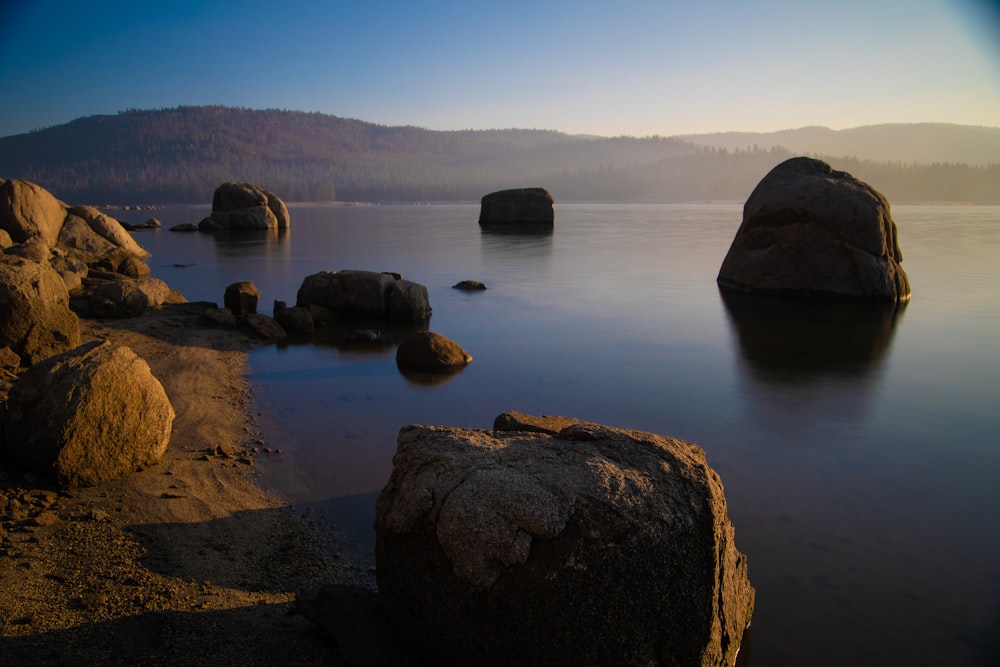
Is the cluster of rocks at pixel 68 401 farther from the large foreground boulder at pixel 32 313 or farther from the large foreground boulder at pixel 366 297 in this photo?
the large foreground boulder at pixel 366 297

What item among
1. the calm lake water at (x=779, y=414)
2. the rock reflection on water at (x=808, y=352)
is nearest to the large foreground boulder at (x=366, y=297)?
the calm lake water at (x=779, y=414)

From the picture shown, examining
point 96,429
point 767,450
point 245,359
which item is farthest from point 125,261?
point 767,450

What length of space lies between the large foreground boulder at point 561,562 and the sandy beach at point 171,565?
0.62 m

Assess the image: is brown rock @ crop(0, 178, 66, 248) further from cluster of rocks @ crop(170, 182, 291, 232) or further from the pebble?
cluster of rocks @ crop(170, 182, 291, 232)

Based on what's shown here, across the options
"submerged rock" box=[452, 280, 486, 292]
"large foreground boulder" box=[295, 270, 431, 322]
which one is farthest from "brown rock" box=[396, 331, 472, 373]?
"submerged rock" box=[452, 280, 486, 292]

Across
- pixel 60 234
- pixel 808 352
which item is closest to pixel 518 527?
pixel 808 352

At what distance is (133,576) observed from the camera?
3.69m

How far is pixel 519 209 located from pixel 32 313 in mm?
37660

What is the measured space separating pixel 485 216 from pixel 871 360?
117 feet

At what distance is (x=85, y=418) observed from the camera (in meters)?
4.83

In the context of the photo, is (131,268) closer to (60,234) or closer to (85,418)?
(60,234)

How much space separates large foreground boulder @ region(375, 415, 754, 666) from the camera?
2.79 meters

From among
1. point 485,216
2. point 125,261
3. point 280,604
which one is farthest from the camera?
point 485,216

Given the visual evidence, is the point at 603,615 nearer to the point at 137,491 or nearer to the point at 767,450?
the point at 137,491
